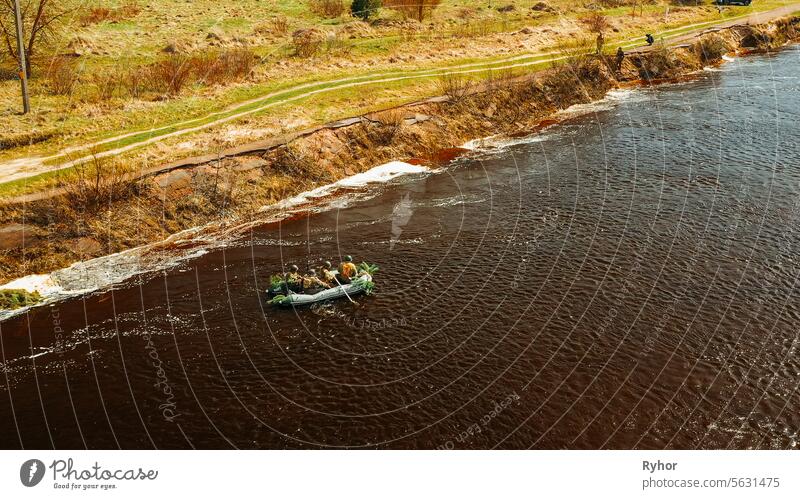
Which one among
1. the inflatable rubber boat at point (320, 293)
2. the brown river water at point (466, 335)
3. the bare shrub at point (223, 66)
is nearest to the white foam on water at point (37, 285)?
the brown river water at point (466, 335)

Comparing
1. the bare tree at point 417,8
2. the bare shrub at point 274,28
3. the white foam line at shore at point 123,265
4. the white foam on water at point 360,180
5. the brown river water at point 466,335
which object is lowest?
the brown river water at point 466,335

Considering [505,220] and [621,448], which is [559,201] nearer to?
[505,220]

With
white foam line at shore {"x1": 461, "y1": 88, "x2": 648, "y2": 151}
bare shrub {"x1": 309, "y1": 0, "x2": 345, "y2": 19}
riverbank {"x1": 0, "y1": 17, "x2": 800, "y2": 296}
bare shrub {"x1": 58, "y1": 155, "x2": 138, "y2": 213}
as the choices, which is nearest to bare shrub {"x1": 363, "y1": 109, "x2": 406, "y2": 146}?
riverbank {"x1": 0, "y1": 17, "x2": 800, "y2": 296}

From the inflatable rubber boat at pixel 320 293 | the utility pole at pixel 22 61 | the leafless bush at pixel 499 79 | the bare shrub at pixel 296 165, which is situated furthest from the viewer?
the leafless bush at pixel 499 79

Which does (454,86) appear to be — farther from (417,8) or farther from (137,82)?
(417,8)

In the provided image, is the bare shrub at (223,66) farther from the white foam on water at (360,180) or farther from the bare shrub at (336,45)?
the white foam on water at (360,180)

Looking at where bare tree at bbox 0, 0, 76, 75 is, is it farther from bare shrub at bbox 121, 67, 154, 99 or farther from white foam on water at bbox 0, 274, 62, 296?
white foam on water at bbox 0, 274, 62, 296

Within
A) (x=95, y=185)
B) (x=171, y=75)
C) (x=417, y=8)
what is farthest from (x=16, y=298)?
(x=417, y=8)
